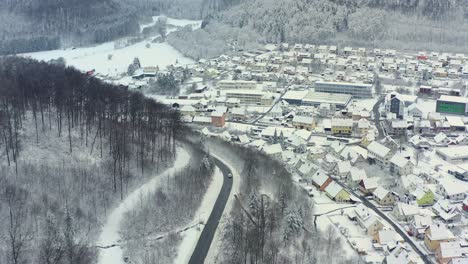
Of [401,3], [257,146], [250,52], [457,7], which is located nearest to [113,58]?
[250,52]

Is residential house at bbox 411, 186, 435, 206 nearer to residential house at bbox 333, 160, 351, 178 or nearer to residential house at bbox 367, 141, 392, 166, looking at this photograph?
residential house at bbox 333, 160, 351, 178

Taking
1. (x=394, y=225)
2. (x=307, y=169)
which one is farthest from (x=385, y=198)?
(x=307, y=169)

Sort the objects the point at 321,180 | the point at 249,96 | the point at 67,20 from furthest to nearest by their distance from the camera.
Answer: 1. the point at 67,20
2. the point at 249,96
3. the point at 321,180

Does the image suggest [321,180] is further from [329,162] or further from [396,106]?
[396,106]

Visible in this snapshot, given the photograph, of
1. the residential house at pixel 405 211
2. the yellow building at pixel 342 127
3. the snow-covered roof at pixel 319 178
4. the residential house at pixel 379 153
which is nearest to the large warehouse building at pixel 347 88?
the yellow building at pixel 342 127

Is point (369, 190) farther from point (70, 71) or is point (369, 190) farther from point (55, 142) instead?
point (70, 71)

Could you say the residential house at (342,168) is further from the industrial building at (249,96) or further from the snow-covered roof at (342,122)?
the industrial building at (249,96)
